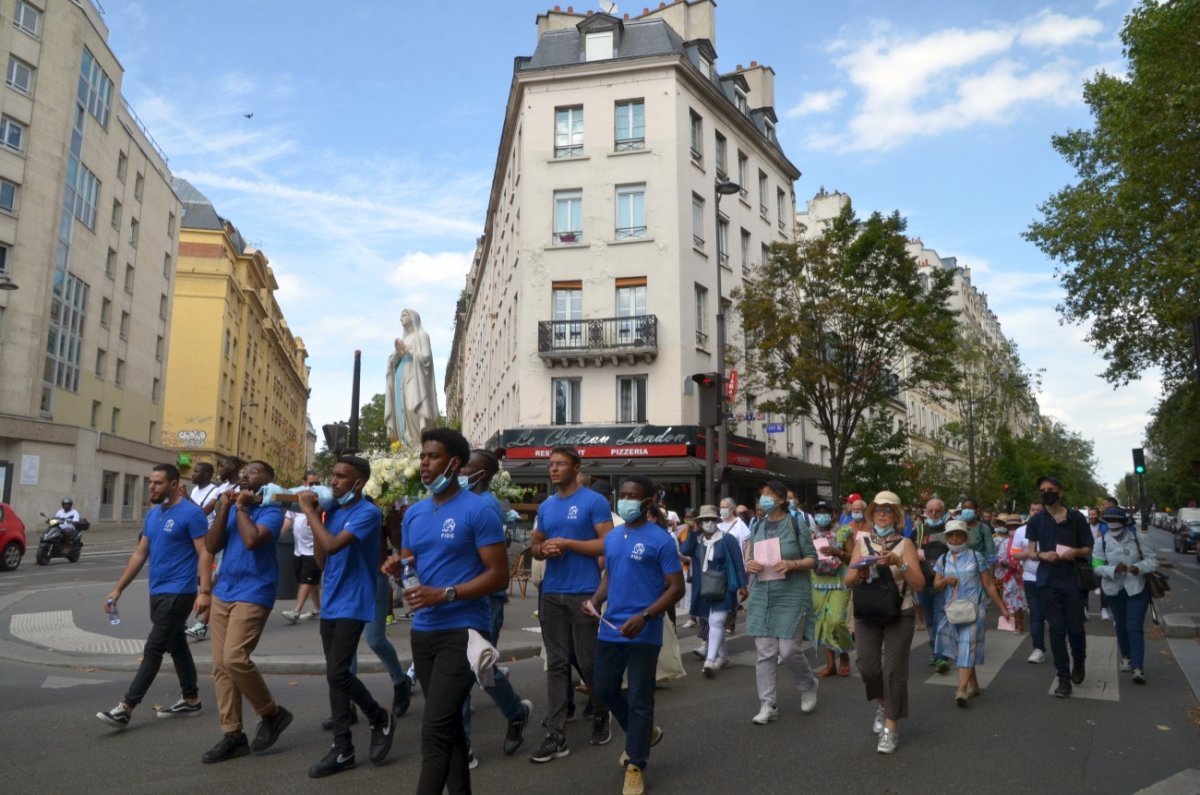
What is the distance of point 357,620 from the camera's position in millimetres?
5090

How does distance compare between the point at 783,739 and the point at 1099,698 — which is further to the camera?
the point at 1099,698

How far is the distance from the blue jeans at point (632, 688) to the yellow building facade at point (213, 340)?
155 feet

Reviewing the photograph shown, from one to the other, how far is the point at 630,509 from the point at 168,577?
133 inches

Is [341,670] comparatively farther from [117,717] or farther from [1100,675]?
[1100,675]

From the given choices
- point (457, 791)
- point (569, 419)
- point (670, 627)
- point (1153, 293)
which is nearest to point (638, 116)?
point (569, 419)

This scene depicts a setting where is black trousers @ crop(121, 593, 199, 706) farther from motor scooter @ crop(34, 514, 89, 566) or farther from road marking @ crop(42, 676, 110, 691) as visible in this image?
motor scooter @ crop(34, 514, 89, 566)

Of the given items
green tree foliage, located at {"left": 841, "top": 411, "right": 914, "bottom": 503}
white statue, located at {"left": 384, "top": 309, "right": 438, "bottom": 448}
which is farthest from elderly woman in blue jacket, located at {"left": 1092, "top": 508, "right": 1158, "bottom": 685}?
green tree foliage, located at {"left": 841, "top": 411, "right": 914, "bottom": 503}

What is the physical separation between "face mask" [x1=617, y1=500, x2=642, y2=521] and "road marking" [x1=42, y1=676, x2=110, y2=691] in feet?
18.0

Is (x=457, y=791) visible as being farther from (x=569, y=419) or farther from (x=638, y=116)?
(x=638, y=116)

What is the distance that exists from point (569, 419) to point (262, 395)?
5559 cm

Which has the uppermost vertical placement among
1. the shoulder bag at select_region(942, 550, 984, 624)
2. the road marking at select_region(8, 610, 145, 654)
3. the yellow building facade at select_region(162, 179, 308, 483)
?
the yellow building facade at select_region(162, 179, 308, 483)

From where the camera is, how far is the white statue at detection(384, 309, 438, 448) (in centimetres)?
1321

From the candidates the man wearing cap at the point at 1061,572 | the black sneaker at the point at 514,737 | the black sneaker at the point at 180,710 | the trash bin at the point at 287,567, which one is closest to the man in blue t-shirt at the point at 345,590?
the black sneaker at the point at 514,737

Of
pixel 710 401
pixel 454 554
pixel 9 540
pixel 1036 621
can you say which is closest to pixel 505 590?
pixel 454 554
